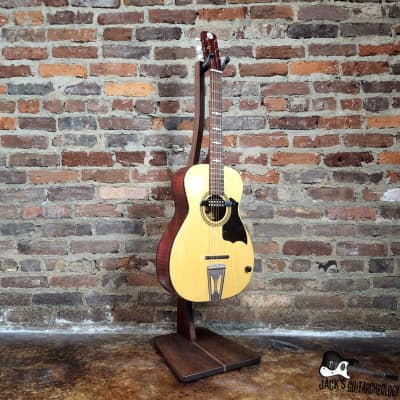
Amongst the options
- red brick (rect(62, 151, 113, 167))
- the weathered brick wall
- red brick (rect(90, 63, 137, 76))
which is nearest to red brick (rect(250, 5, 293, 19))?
the weathered brick wall

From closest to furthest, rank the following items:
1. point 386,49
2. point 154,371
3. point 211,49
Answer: point 154,371 < point 211,49 < point 386,49

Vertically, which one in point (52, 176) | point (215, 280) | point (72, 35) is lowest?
point (215, 280)

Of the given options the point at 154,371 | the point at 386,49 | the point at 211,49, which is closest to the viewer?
the point at 154,371

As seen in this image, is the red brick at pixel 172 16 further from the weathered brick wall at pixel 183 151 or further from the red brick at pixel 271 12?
the red brick at pixel 271 12

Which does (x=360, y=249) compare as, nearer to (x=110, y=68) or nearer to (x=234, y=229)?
(x=234, y=229)

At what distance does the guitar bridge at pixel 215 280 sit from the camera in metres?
1.27

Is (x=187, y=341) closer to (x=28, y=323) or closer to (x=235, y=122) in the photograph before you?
(x=28, y=323)

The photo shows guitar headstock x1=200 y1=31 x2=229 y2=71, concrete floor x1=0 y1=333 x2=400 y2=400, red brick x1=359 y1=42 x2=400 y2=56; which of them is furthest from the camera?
red brick x1=359 y1=42 x2=400 y2=56

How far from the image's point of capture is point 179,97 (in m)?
1.61

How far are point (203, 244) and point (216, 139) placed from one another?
41cm

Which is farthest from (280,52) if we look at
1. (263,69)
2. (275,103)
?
(275,103)

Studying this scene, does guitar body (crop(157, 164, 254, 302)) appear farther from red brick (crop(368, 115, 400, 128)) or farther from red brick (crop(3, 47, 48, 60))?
red brick (crop(3, 47, 48, 60))

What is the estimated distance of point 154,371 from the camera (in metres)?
1.24

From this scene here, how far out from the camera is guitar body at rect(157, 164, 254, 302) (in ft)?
4.03
